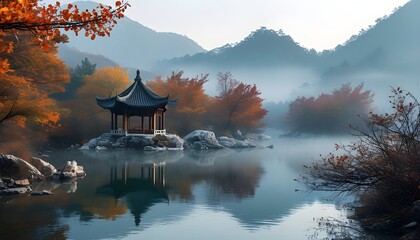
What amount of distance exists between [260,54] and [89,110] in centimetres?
10644

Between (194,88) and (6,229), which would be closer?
(6,229)

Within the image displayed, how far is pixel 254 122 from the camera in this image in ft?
145

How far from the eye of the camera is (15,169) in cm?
1459

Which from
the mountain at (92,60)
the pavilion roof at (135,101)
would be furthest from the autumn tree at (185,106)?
the mountain at (92,60)

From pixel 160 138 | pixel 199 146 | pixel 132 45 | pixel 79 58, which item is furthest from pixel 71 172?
pixel 132 45

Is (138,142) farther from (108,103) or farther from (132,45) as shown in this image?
(132,45)

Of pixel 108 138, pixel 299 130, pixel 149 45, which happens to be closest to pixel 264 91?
pixel 299 130

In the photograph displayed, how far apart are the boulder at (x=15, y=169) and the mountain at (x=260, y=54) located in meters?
122

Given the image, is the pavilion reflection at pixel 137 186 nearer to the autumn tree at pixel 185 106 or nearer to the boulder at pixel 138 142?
the boulder at pixel 138 142

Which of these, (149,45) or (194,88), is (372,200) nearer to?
(194,88)

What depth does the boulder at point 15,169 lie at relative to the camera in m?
14.3

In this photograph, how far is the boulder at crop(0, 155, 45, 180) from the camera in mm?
14297

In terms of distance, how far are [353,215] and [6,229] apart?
7.97 meters

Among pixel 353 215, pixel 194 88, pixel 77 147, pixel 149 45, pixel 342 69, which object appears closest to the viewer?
pixel 353 215
